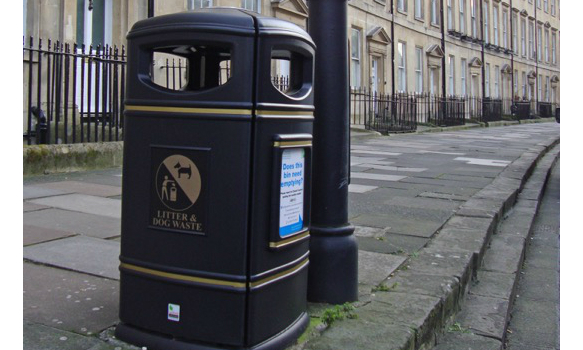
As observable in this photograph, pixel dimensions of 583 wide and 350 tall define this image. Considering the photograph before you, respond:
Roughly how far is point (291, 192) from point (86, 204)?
12.7 ft

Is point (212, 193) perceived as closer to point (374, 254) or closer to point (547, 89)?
point (374, 254)

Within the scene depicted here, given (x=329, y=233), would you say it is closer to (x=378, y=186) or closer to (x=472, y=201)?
(x=472, y=201)

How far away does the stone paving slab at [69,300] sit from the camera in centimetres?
260

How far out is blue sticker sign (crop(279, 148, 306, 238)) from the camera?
2.33 m

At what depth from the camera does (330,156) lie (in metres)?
2.95

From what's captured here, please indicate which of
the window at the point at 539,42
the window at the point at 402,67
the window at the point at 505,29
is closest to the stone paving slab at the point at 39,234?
the window at the point at 402,67

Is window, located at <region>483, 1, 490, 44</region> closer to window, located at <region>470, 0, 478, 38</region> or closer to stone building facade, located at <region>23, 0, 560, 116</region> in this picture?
stone building facade, located at <region>23, 0, 560, 116</region>

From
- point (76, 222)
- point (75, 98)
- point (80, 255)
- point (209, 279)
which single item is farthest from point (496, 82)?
point (209, 279)

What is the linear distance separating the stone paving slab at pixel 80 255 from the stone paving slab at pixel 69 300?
0.10 meters

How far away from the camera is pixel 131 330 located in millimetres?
2404

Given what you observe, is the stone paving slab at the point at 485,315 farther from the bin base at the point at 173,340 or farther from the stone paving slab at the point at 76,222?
the stone paving slab at the point at 76,222

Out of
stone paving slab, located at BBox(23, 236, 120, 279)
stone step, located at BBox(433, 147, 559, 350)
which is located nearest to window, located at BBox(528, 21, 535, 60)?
stone step, located at BBox(433, 147, 559, 350)

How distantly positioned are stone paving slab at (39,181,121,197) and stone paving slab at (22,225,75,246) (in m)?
1.77

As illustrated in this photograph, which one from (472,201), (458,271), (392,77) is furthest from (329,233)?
(392,77)
